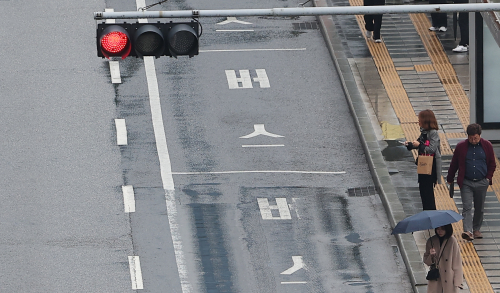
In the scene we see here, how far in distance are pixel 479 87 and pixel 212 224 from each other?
5353 mm

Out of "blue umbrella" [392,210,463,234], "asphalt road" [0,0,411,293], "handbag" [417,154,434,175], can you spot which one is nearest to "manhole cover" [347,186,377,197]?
"asphalt road" [0,0,411,293]

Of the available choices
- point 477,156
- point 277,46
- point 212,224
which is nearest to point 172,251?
point 212,224

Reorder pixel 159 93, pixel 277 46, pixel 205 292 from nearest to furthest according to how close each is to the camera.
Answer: pixel 205 292 → pixel 159 93 → pixel 277 46

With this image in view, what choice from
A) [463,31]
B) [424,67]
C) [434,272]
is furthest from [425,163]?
[463,31]

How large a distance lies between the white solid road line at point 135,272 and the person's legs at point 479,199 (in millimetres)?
4963

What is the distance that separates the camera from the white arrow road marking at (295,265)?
16.9 m

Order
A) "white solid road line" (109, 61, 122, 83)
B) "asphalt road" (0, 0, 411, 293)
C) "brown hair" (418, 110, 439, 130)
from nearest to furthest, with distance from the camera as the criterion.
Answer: "brown hair" (418, 110, 439, 130) → "asphalt road" (0, 0, 411, 293) → "white solid road line" (109, 61, 122, 83)

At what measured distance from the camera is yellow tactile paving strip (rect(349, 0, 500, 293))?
56.7ft

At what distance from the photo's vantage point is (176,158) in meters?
20.2

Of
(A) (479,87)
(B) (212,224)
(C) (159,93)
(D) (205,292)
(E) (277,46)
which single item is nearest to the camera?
(D) (205,292)

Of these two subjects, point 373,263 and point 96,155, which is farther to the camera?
point 96,155

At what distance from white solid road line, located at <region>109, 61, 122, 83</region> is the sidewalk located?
4376 millimetres

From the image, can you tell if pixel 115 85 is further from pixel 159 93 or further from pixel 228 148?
pixel 228 148

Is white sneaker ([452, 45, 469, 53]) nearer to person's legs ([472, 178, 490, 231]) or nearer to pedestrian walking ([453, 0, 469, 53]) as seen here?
pedestrian walking ([453, 0, 469, 53])
